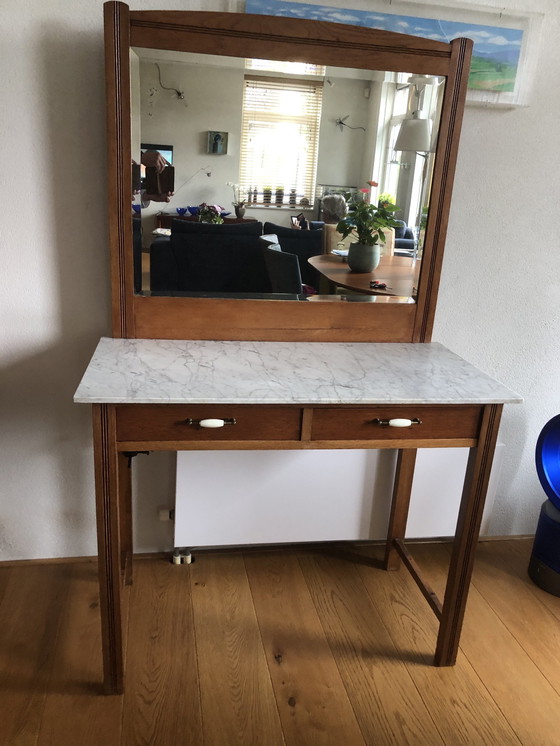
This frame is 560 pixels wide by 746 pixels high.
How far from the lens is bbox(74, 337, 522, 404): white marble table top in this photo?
1.44m

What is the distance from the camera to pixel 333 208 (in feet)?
6.07

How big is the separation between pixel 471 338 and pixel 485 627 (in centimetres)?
94

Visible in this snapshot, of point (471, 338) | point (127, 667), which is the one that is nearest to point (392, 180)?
point (471, 338)

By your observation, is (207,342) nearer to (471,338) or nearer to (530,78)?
Result: (471,338)

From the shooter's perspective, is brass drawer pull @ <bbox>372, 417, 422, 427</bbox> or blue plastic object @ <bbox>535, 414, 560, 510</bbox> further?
blue plastic object @ <bbox>535, 414, 560, 510</bbox>

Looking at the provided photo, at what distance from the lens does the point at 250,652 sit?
1.82 meters

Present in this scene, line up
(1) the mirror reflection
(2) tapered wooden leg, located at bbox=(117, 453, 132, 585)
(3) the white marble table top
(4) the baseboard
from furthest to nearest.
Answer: (4) the baseboard
(2) tapered wooden leg, located at bbox=(117, 453, 132, 585)
(1) the mirror reflection
(3) the white marble table top

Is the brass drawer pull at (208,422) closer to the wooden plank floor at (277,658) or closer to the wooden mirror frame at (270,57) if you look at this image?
the wooden mirror frame at (270,57)

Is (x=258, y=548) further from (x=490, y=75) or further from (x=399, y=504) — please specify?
(x=490, y=75)

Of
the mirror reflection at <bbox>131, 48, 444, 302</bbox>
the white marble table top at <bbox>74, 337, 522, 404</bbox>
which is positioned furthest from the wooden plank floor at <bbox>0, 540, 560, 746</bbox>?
the mirror reflection at <bbox>131, 48, 444, 302</bbox>

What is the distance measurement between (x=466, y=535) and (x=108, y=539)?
0.94 m

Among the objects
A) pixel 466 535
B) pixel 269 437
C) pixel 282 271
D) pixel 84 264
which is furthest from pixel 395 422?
pixel 84 264

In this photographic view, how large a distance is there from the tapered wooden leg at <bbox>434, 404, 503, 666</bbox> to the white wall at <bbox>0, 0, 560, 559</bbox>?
590 millimetres

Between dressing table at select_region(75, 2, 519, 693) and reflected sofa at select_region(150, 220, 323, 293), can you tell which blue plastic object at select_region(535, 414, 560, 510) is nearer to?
dressing table at select_region(75, 2, 519, 693)
